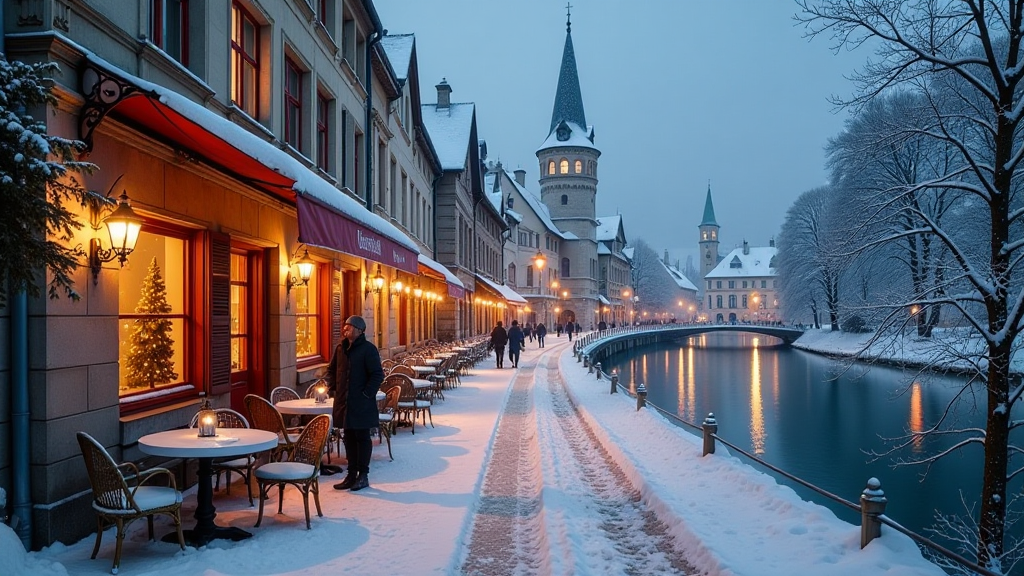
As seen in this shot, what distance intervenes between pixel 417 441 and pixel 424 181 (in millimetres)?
17052

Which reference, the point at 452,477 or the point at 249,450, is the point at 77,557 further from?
the point at 452,477

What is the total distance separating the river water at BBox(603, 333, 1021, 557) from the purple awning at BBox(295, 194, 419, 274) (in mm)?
7024

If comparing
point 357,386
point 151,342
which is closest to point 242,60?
point 151,342

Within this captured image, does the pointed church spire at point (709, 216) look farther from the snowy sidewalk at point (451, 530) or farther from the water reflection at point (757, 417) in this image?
the snowy sidewalk at point (451, 530)

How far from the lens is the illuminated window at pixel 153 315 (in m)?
6.78

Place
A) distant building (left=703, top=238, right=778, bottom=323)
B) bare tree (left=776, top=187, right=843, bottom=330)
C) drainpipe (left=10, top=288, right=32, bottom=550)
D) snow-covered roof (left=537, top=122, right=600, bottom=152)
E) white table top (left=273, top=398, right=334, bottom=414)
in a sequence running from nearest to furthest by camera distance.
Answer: drainpipe (left=10, top=288, right=32, bottom=550) → white table top (left=273, top=398, right=334, bottom=414) → bare tree (left=776, top=187, right=843, bottom=330) → snow-covered roof (left=537, top=122, right=600, bottom=152) → distant building (left=703, top=238, right=778, bottom=323)

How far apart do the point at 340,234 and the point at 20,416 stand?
12.3 feet

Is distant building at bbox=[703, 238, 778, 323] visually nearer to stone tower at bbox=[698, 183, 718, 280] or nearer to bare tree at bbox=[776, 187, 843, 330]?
stone tower at bbox=[698, 183, 718, 280]

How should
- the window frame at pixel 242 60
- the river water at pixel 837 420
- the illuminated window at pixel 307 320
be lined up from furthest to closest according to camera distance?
1. the river water at pixel 837 420
2. the illuminated window at pixel 307 320
3. the window frame at pixel 242 60

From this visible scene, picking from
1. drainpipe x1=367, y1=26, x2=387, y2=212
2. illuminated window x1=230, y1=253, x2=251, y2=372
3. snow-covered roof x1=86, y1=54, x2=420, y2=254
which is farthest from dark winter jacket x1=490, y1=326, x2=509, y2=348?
illuminated window x1=230, y1=253, x2=251, y2=372

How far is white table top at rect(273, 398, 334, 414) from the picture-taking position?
27.8 ft

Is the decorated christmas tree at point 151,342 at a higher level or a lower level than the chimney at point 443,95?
lower

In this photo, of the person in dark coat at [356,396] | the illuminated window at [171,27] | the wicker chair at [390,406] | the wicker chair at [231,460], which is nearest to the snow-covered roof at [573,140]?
the wicker chair at [390,406]

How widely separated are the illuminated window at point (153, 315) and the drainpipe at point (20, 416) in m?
1.34
